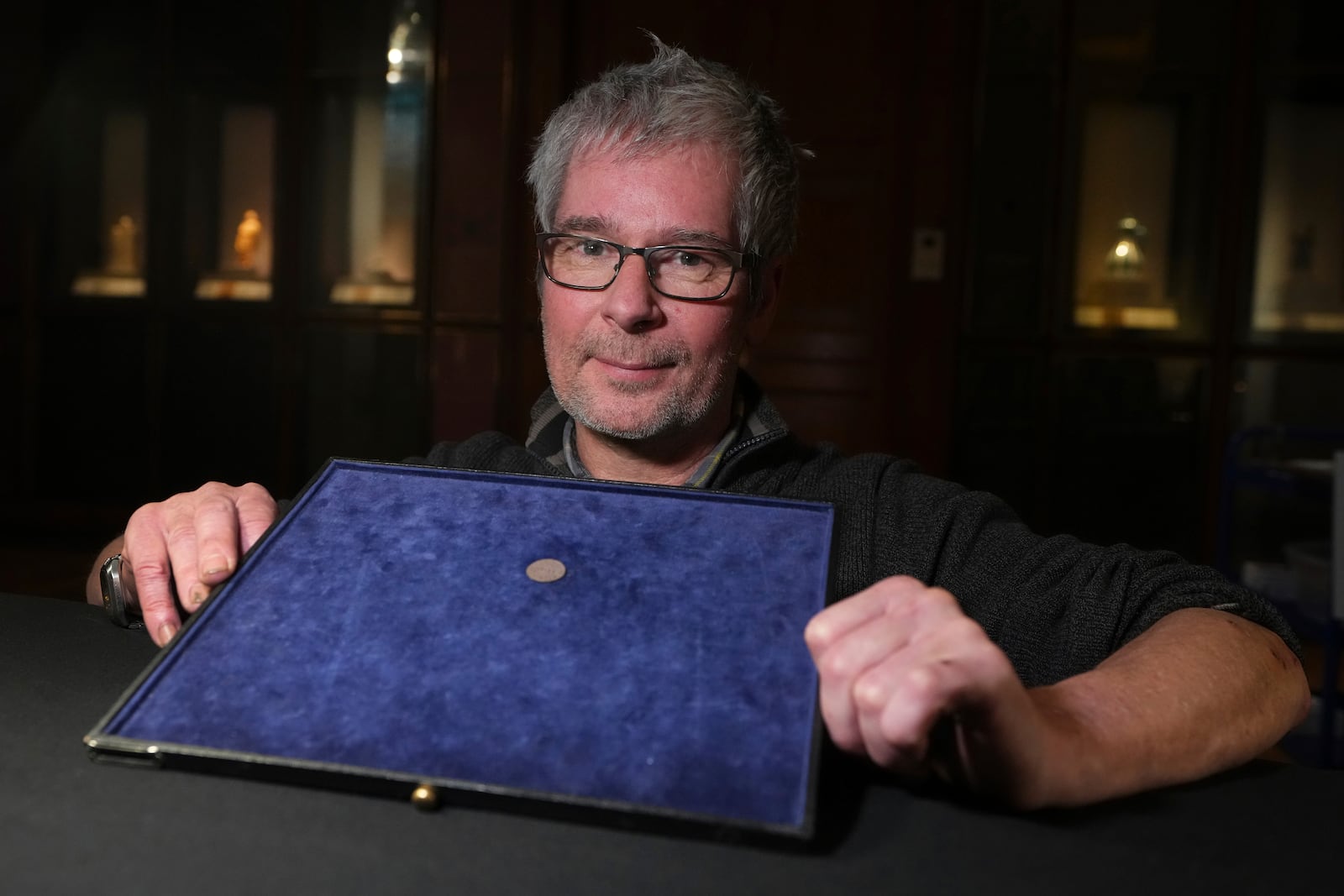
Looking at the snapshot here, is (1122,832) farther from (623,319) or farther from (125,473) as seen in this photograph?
(125,473)

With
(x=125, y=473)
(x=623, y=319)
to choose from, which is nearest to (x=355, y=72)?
(x=125, y=473)

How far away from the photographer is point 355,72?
13.8 ft

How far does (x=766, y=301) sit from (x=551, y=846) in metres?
1.05

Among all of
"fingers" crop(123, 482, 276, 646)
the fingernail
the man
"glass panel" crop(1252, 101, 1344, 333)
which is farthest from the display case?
the fingernail

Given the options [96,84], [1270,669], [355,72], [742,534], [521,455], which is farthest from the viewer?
[96,84]

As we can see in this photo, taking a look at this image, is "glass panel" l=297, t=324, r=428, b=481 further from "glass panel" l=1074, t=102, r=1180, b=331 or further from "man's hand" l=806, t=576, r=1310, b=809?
"man's hand" l=806, t=576, r=1310, b=809

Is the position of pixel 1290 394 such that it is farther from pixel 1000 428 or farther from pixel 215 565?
pixel 215 565

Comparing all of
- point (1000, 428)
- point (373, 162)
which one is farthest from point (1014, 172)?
point (373, 162)

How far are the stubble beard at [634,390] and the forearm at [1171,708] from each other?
1.97 ft

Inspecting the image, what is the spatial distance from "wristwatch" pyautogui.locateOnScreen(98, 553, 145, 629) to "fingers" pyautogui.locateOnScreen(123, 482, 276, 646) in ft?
0.12

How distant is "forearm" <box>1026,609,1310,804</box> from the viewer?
604 mm

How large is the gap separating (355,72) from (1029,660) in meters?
3.91

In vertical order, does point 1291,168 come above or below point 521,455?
above

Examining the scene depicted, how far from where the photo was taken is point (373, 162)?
4234 millimetres
